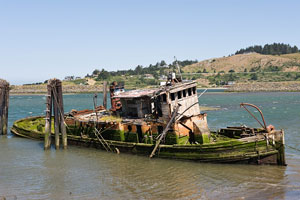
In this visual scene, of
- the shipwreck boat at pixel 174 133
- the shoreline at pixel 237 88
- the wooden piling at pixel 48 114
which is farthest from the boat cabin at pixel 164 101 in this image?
the shoreline at pixel 237 88

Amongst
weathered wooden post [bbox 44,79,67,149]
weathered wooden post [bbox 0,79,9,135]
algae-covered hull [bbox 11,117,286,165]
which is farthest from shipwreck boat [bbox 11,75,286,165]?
weathered wooden post [bbox 0,79,9,135]

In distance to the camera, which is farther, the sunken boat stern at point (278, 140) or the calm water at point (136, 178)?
the sunken boat stern at point (278, 140)

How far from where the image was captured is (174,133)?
23.0 metres

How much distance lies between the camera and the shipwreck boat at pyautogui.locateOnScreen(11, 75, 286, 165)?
67.6 feet

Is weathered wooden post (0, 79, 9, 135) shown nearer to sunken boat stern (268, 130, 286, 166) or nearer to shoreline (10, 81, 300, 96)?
sunken boat stern (268, 130, 286, 166)

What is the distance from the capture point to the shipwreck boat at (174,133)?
20609mm

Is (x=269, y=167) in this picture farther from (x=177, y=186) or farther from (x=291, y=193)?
(x=177, y=186)

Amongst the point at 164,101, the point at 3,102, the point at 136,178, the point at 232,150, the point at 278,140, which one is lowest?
the point at 136,178

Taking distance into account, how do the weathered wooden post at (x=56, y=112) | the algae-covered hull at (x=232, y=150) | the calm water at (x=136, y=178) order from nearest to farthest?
the calm water at (x=136, y=178) < the algae-covered hull at (x=232, y=150) < the weathered wooden post at (x=56, y=112)

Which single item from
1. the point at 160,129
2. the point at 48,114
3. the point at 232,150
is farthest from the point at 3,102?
the point at 232,150

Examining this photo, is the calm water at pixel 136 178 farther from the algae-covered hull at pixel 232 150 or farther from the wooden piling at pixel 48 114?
the wooden piling at pixel 48 114

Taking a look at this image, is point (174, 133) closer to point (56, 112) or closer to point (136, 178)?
point (136, 178)

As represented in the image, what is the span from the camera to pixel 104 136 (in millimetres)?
27031

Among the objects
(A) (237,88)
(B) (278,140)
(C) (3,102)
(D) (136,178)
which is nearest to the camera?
(B) (278,140)
